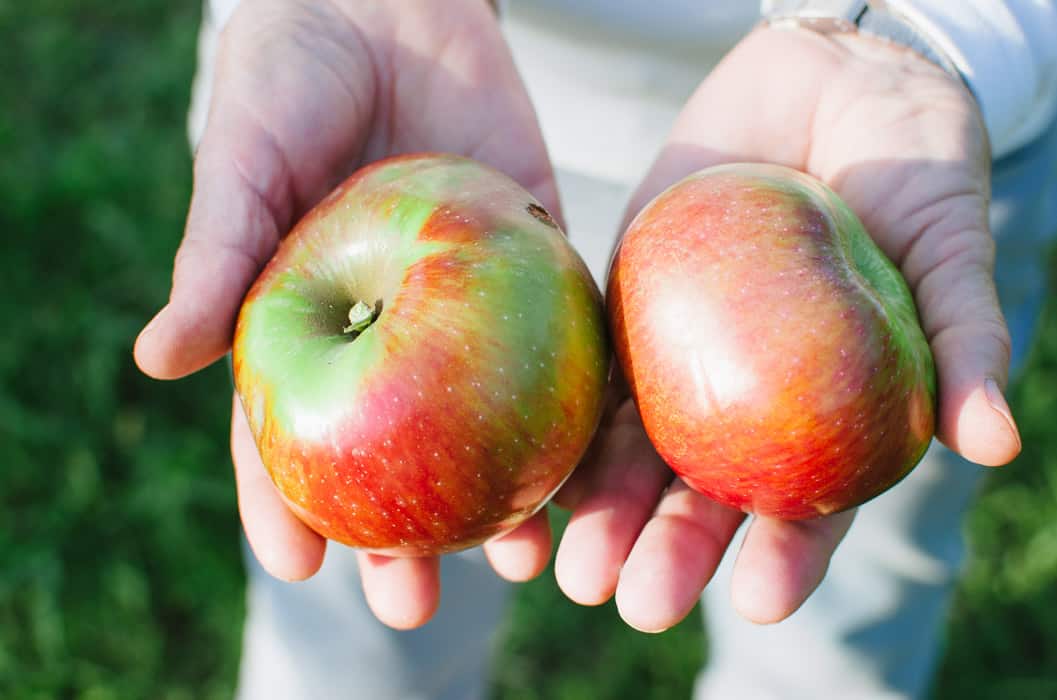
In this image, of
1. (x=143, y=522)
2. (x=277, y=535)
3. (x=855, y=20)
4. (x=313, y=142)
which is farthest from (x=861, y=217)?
(x=143, y=522)

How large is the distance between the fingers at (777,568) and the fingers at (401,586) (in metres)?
0.56

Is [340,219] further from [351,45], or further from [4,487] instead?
[4,487]

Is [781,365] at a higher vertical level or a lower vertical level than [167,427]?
higher

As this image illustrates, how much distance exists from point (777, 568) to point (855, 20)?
1303mm

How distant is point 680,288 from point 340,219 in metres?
0.60

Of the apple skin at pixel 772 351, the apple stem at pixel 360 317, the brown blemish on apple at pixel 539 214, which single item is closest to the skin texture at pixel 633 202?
the apple skin at pixel 772 351

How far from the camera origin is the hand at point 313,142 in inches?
72.3

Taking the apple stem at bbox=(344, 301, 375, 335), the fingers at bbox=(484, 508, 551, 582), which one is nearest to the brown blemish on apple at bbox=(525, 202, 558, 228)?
the apple stem at bbox=(344, 301, 375, 335)

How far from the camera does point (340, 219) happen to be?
1.87m

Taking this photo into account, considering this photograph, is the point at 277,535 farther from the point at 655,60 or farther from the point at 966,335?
the point at 655,60

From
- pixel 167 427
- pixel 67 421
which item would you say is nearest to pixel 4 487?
pixel 67 421

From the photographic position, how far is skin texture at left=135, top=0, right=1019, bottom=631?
5.75ft

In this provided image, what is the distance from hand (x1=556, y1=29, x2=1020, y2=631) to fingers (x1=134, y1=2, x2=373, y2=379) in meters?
0.66

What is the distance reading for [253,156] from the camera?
198 centimetres
